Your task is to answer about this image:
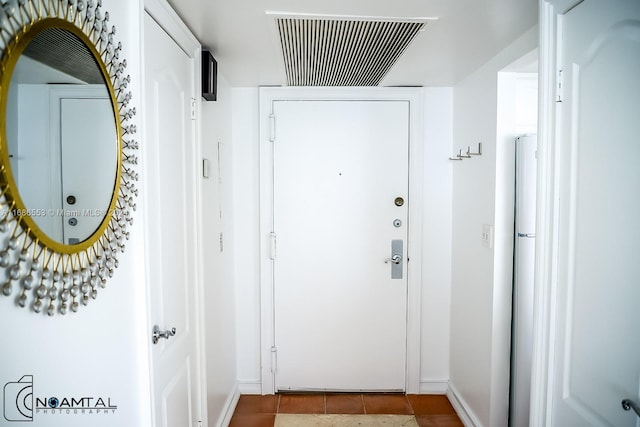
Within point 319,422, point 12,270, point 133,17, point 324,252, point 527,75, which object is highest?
point 527,75

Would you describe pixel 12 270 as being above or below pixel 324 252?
above

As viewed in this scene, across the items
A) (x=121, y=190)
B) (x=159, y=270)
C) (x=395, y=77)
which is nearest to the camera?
(x=121, y=190)

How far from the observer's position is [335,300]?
2498mm

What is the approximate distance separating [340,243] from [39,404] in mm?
1876

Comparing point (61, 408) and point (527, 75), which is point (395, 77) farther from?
point (61, 408)

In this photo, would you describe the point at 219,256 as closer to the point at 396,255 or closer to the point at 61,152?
the point at 396,255

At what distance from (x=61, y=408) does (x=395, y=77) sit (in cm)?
228

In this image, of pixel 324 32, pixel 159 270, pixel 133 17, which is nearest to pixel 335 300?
pixel 159 270

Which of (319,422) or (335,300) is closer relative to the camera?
(319,422)

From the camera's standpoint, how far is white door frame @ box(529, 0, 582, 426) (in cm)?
114

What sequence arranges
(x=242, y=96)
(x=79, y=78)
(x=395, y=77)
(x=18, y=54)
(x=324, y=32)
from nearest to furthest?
1. (x=18, y=54)
2. (x=79, y=78)
3. (x=324, y=32)
4. (x=395, y=77)
5. (x=242, y=96)

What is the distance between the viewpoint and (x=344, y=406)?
2402mm

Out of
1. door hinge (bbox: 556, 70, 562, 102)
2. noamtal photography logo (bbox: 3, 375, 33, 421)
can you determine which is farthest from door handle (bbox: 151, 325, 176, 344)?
door hinge (bbox: 556, 70, 562, 102)

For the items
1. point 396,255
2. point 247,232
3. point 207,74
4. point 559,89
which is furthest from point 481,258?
point 207,74
